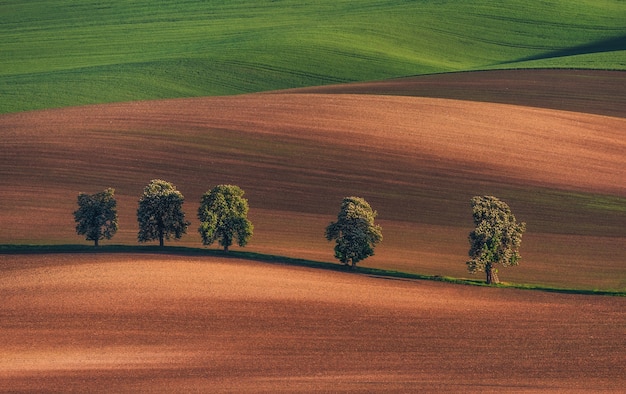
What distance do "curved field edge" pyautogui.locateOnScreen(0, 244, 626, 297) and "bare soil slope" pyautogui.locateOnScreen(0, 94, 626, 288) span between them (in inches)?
52.2

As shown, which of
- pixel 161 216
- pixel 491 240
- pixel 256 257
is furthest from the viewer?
pixel 161 216

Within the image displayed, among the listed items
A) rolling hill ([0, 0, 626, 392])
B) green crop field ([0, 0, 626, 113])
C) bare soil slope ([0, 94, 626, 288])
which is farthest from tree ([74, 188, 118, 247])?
green crop field ([0, 0, 626, 113])

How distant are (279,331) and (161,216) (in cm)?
1630

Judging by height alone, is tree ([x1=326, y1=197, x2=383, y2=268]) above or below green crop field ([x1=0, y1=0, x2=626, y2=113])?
below

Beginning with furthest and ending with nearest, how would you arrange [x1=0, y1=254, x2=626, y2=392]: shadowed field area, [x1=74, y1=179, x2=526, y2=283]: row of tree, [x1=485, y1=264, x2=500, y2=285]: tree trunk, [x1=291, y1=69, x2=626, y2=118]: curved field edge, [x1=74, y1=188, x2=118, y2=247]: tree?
[x1=291, y1=69, x2=626, y2=118]: curved field edge → [x1=74, y1=188, x2=118, y2=247]: tree → [x1=74, y1=179, x2=526, y2=283]: row of tree → [x1=485, y1=264, x2=500, y2=285]: tree trunk → [x1=0, y1=254, x2=626, y2=392]: shadowed field area

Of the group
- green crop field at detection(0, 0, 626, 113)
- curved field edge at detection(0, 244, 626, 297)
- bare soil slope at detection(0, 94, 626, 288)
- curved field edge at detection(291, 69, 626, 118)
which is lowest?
curved field edge at detection(0, 244, 626, 297)

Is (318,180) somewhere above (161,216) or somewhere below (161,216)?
above

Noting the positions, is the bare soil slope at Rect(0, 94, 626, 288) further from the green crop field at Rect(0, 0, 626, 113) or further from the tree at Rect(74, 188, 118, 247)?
the green crop field at Rect(0, 0, 626, 113)

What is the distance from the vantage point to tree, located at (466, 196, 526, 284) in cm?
5172

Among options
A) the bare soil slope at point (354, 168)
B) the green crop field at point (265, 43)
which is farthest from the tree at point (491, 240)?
the green crop field at point (265, 43)

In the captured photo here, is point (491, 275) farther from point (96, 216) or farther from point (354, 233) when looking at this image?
point (96, 216)

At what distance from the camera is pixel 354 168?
2603 inches

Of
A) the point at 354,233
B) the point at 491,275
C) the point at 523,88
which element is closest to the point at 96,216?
the point at 354,233

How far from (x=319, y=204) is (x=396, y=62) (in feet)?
149
